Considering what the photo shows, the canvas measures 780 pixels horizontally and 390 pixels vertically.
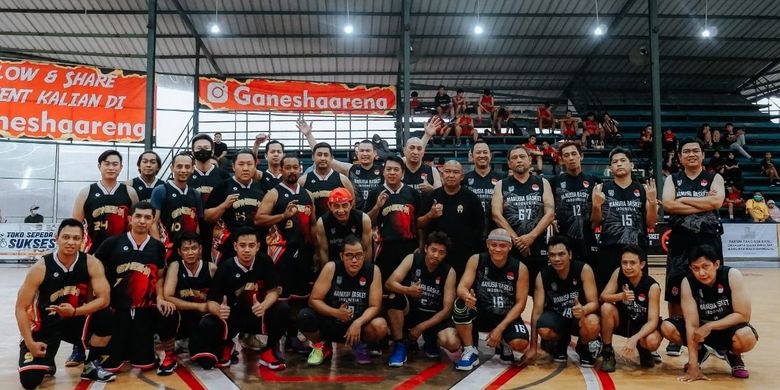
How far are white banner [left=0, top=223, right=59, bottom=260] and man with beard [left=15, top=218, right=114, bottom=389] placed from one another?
12267mm

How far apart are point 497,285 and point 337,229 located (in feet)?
5.22

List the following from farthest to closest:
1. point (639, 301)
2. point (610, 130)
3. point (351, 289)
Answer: point (610, 130)
point (351, 289)
point (639, 301)

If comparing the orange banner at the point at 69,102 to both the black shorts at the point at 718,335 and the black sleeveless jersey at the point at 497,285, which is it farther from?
the black shorts at the point at 718,335

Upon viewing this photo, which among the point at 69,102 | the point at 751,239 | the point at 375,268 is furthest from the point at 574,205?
the point at 69,102

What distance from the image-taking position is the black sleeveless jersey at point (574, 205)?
16.8 feet

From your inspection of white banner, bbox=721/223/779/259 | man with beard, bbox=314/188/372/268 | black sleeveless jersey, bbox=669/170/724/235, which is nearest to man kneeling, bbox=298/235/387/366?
man with beard, bbox=314/188/372/268

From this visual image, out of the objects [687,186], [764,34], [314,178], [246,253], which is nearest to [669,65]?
[764,34]

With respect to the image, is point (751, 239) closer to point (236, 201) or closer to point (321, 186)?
point (321, 186)

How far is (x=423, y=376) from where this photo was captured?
4102 mm

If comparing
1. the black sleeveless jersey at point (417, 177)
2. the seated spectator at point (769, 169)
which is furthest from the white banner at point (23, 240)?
the seated spectator at point (769, 169)

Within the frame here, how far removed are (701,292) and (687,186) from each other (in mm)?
1125

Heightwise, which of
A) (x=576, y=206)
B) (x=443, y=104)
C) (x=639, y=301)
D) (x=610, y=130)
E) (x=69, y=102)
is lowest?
(x=639, y=301)

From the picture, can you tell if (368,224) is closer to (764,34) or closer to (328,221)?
(328,221)

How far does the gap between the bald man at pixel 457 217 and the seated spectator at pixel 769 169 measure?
53.1ft
